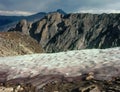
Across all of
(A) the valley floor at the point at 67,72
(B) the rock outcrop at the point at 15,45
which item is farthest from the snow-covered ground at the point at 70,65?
(B) the rock outcrop at the point at 15,45

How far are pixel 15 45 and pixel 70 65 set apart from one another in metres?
23.6

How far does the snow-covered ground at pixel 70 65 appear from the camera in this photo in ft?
44.1

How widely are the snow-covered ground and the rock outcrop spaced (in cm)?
1601

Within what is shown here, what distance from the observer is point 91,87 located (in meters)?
11.7

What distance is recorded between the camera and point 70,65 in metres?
14.6

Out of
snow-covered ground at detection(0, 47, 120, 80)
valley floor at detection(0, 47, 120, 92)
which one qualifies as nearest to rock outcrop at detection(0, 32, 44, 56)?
snow-covered ground at detection(0, 47, 120, 80)

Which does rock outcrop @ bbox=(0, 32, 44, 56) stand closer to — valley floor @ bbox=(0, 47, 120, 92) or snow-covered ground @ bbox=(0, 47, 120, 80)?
snow-covered ground @ bbox=(0, 47, 120, 80)

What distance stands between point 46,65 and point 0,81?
2306 mm

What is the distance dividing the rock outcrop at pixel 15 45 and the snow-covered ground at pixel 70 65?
16.0 metres

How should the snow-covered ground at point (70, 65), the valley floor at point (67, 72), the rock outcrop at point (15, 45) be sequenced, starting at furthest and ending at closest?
the rock outcrop at point (15, 45) < the snow-covered ground at point (70, 65) < the valley floor at point (67, 72)

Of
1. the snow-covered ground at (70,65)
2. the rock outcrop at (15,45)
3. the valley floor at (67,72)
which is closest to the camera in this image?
the valley floor at (67,72)

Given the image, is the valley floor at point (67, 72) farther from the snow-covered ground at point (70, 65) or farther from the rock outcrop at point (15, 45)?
the rock outcrop at point (15, 45)

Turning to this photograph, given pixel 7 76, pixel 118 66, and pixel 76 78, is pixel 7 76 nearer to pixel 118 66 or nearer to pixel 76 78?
pixel 76 78

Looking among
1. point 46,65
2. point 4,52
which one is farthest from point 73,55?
point 4,52
